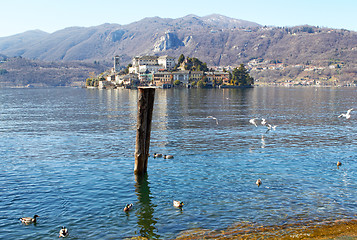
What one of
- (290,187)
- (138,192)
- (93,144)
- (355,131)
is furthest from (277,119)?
(138,192)

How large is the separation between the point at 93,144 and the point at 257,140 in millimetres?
18477

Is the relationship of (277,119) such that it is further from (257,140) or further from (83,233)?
(83,233)

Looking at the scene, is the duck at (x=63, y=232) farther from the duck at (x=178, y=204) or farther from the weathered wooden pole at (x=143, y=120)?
the weathered wooden pole at (x=143, y=120)

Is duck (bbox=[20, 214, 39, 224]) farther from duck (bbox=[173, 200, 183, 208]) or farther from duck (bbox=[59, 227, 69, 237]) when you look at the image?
duck (bbox=[173, 200, 183, 208])

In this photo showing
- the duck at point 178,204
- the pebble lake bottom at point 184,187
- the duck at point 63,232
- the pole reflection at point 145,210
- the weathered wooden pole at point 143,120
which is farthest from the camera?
the weathered wooden pole at point 143,120

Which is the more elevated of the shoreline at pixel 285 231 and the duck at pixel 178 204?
the duck at pixel 178 204

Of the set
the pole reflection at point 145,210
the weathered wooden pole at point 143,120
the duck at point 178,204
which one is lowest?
the pole reflection at point 145,210

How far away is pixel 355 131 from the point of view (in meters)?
46.0

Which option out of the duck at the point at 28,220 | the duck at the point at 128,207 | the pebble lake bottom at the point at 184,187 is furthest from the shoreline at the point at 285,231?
the duck at the point at 28,220

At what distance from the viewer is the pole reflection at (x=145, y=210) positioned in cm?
1647

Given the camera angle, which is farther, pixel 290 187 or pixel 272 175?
pixel 272 175

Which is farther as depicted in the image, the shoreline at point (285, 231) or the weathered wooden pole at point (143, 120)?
the weathered wooden pole at point (143, 120)

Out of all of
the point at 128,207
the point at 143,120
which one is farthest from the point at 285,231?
the point at 143,120

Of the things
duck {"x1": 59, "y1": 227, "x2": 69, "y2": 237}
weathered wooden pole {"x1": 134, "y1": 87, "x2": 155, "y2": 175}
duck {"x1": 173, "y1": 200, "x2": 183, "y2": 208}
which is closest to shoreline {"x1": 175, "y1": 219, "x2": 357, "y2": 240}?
duck {"x1": 173, "y1": 200, "x2": 183, "y2": 208}
